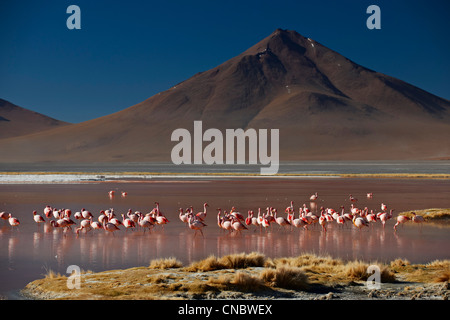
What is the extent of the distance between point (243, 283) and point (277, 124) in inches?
5933

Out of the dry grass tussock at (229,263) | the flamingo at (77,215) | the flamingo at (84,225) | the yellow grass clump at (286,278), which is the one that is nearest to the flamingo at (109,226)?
the flamingo at (84,225)

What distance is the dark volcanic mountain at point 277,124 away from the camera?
13825cm

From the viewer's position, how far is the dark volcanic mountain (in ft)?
454

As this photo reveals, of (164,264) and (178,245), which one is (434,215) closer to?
(178,245)

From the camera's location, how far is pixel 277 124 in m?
158

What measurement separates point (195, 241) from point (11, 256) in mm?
4257

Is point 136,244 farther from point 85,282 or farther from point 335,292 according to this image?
point 335,292

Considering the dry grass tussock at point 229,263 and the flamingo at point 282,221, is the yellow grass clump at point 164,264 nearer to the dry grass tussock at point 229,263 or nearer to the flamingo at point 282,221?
the dry grass tussock at point 229,263

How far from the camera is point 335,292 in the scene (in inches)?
321

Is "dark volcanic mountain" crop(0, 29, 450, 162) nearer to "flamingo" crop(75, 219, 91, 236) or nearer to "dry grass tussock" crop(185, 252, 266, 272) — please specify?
"flamingo" crop(75, 219, 91, 236)

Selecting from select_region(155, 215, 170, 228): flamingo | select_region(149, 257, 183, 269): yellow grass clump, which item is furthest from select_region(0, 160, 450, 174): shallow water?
select_region(149, 257, 183, 269): yellow grass clump

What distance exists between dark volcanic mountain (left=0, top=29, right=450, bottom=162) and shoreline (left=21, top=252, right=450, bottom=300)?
116835 mm

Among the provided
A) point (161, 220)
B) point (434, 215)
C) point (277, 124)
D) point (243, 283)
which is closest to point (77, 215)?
point (161, 220)

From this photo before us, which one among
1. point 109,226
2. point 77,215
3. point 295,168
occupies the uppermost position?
point 295,168
